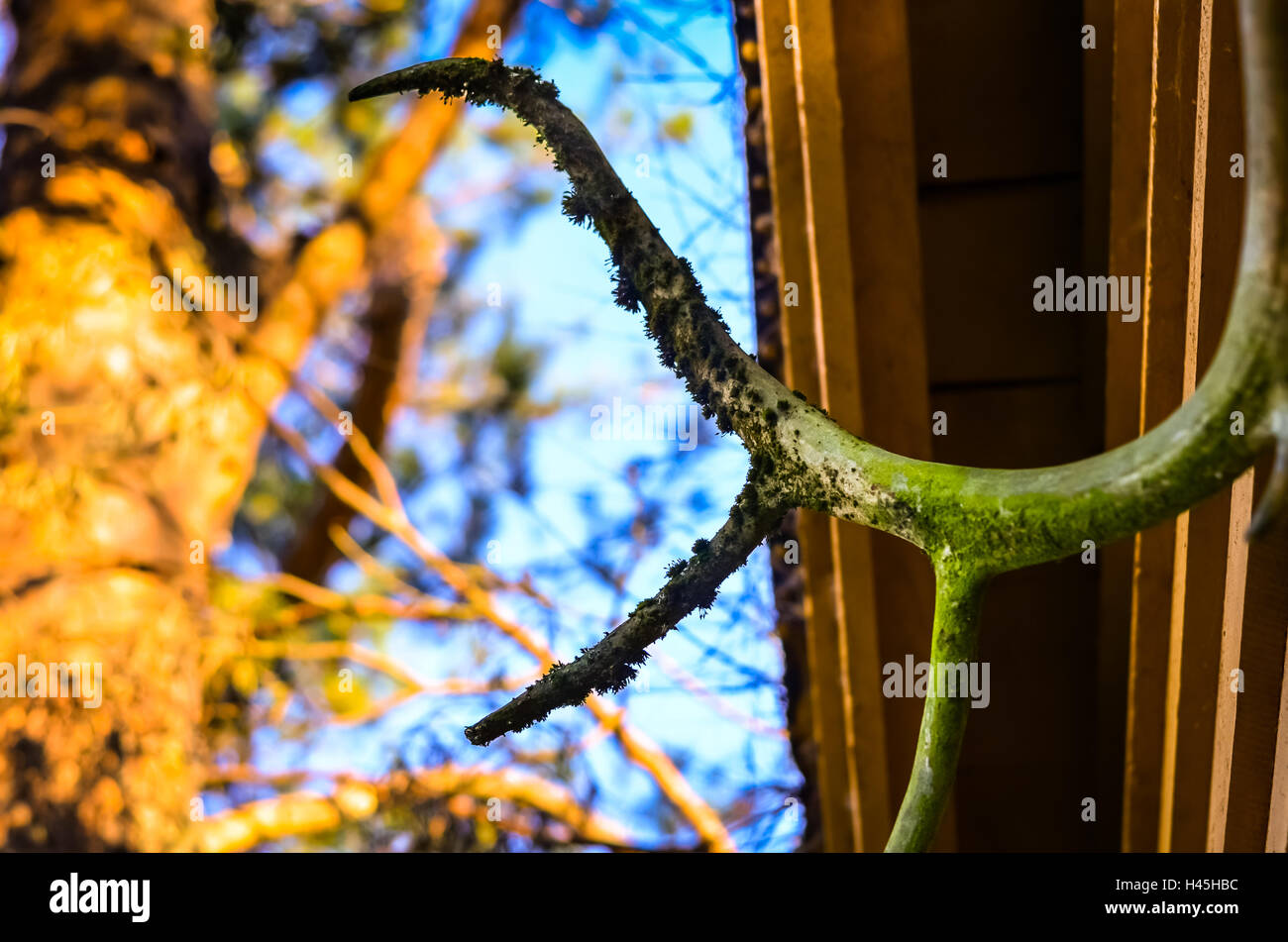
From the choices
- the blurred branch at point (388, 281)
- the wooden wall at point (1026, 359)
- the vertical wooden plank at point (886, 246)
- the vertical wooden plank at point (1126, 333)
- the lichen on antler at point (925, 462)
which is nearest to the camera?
the lichen on antler at point (925, 462)

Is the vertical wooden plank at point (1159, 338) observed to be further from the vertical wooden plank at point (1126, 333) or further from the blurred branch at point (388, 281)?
the blurred branch at point (388, 281)

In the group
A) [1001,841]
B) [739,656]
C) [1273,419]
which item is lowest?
[1001,841]

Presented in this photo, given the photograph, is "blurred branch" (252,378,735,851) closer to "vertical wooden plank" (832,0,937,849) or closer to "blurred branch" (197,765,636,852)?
"blurred branch" (197,765,636,852)

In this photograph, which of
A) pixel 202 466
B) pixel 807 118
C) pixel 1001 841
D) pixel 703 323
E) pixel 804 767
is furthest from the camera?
pixel 202 466

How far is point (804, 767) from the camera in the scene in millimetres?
1876

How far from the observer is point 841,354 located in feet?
4.23

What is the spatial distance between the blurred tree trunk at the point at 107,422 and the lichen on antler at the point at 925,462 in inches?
79.2

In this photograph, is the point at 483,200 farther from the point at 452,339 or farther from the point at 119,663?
the point at 119,663

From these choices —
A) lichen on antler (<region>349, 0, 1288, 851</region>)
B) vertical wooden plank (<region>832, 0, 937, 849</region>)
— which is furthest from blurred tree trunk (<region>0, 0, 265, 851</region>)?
lichen on antler (<region>349, 0, 1288, 851</region>)

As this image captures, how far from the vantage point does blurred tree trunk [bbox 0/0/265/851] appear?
227cm

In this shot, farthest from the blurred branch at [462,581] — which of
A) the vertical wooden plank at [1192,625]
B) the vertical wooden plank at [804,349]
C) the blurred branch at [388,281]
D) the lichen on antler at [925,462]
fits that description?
the lichen on antler at [925,462]

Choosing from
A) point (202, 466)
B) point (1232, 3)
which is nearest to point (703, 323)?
point (1232, 3)

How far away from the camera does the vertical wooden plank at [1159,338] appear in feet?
3.19

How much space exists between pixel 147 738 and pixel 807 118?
2.07m
